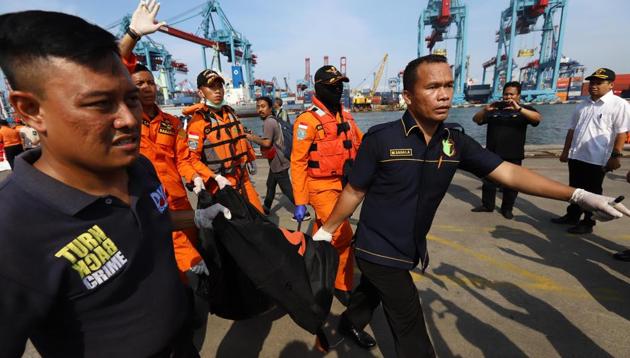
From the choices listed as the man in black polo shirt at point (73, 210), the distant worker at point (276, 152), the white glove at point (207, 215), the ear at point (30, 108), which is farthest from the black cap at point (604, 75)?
the ear at point (30, 108)

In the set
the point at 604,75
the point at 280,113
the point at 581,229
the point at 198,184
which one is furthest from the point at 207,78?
the point at 581,229

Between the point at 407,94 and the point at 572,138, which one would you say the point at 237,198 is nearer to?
the point at 407,94

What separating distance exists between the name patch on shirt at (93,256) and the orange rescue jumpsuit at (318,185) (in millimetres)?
2074

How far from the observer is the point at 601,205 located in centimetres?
151

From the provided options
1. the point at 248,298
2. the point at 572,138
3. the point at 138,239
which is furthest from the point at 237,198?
the point at 572,138

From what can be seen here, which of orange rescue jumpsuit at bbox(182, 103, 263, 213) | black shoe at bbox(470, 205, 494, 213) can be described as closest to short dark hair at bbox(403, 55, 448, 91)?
orange rescue jumpsuit at bbox(182, 103, 263, 213)

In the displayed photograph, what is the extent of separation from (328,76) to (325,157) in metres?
0.81

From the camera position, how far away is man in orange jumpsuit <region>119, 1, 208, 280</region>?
8.98 ft

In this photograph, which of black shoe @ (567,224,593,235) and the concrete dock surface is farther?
black shoe @ (567,224,593,235)

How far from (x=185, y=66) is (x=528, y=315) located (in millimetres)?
91300

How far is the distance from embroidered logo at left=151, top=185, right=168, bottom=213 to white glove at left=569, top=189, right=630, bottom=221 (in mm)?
2085

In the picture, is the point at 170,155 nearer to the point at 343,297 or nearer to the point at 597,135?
the point at 343,297

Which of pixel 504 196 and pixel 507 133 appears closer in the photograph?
pixel 507 133

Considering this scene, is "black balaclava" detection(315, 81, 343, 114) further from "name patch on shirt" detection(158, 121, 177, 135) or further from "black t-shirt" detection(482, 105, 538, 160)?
"black t-shirt" detection(482, 105, 538, 160)
